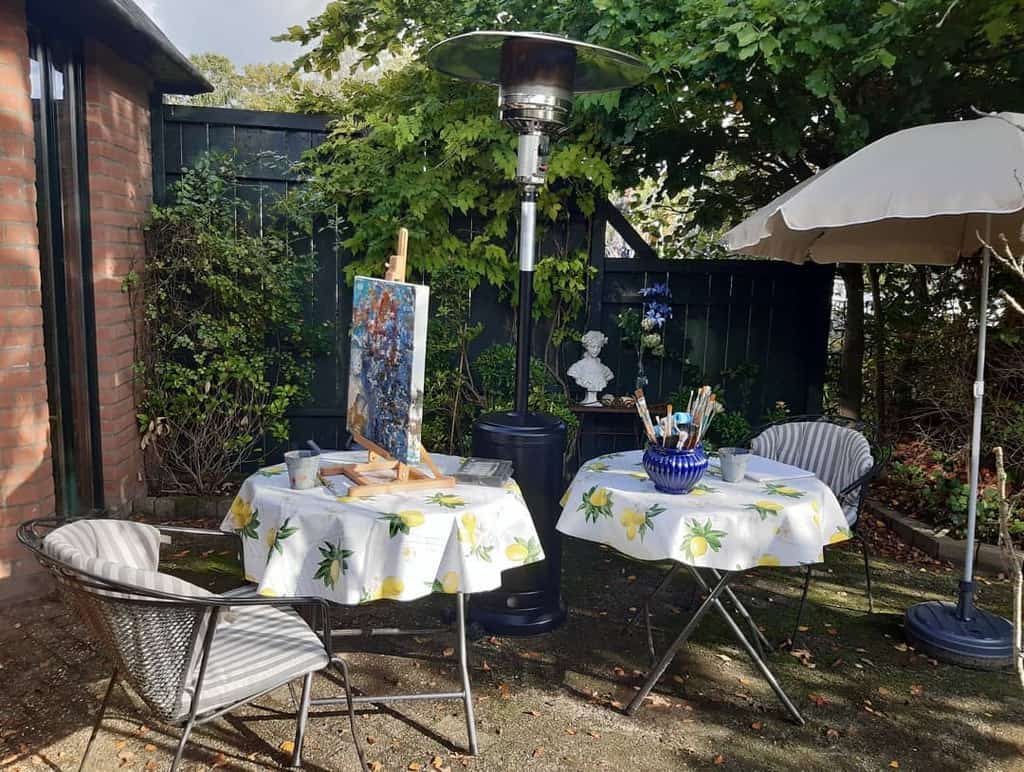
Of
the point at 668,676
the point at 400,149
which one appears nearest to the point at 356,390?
the point at 668,676

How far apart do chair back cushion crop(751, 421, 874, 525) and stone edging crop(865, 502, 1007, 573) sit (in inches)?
38.2

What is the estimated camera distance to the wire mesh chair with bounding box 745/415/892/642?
11.8 ft

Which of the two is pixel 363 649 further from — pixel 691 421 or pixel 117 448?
pixel 117 448

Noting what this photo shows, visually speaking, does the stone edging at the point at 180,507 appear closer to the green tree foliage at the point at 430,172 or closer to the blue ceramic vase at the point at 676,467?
the green tree foliage at the point at 430,172

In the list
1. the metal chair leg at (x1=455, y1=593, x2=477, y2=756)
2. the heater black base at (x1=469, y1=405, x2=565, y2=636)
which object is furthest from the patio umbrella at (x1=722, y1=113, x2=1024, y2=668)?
the metal chair leg at (x1=455, y1=593, x2=477, y2=756)

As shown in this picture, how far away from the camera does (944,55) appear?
4305 mm

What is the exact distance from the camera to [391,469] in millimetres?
2775

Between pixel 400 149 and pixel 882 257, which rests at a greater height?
pixel 400 149

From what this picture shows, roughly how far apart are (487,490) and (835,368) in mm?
4545

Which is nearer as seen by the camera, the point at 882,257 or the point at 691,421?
the point at 691,421

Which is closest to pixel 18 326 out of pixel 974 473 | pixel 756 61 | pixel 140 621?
pixel 140 621

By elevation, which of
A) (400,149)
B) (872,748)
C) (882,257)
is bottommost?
(872,748)

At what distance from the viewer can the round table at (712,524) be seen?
256cm

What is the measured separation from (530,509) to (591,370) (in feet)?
6.94
